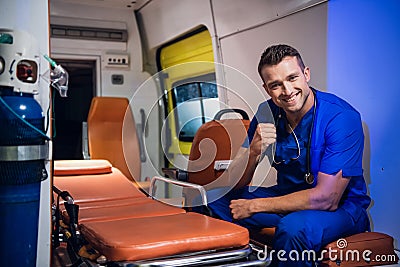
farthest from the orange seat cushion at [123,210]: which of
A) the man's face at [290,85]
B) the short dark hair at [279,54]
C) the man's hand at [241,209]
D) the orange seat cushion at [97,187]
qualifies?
the short dark hair at [279,54]

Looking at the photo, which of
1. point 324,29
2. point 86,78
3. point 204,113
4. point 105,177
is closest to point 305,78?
point 324,29

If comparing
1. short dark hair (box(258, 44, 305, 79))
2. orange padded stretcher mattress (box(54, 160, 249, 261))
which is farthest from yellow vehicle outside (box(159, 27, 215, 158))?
orange padded stretcher mattress (box(54, 160, 249, 261))

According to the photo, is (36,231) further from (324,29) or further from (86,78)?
(86,78)

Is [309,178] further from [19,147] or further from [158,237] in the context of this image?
[19,147]

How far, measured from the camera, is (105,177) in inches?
133

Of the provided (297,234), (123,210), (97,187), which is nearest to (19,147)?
(123,210)

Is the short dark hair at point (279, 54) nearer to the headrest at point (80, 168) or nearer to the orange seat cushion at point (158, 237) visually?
the orange seat cushion at point (158, 237)

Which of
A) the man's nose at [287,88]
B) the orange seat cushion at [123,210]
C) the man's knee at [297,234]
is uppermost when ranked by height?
the man's nose at [287,88]

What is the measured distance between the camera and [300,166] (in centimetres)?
258

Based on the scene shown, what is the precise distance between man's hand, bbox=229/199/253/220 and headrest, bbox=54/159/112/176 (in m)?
1.30

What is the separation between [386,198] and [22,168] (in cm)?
188

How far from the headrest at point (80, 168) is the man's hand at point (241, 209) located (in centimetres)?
130

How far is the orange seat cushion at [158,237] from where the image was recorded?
1.79 m

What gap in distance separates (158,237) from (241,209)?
0.87 metres
